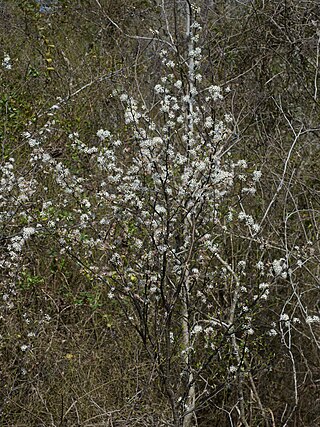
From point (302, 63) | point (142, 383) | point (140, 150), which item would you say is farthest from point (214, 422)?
point (302, 63)

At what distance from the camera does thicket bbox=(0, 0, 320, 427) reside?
3.44 metres

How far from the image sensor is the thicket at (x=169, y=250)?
135 inches

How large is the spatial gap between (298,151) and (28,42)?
4020 millimetres

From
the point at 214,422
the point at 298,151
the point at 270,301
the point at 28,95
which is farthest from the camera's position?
the point at 28,95

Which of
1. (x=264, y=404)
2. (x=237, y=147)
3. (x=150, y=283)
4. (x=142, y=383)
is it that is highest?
(x=150, y=283)

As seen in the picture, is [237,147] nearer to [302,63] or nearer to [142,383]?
[302,63]

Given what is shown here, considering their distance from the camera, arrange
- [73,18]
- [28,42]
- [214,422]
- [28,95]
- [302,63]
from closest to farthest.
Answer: [214,422], [302,63], [28,95], [28,42], [73,18]

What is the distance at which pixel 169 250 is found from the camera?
343 centimetres

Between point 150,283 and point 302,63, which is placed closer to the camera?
point 150,283

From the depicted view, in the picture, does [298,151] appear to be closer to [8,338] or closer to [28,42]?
[8,338]

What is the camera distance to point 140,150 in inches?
131

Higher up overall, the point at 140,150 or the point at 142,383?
the point at 140,150

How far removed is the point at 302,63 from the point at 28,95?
9.17 ft

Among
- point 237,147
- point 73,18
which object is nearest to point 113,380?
point 237,147
